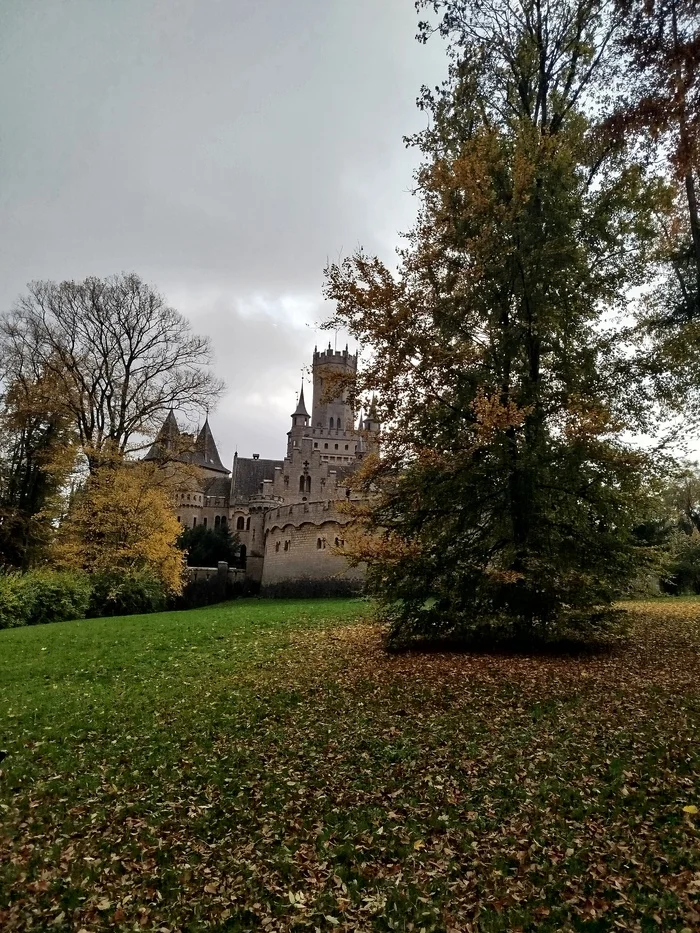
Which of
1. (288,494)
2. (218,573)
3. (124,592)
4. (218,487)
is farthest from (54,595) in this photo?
(218,487)

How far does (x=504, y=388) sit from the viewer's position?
34.5ft

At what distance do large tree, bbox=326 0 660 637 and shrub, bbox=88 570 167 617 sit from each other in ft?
46.7

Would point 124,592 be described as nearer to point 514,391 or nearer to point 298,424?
point 514,391

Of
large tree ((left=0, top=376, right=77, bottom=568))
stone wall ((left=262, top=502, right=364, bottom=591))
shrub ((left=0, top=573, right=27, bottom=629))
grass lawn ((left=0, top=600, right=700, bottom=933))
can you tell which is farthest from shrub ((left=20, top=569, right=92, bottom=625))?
stone wall ((left=262, top=502, right=364, bottom=591))

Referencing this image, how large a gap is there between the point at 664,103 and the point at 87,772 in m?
10.3

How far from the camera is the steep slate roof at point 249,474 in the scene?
47969 mm

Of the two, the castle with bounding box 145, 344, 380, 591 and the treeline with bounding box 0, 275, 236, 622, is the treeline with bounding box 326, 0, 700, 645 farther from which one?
the treeline with bounding box 0, 275, 236, 622

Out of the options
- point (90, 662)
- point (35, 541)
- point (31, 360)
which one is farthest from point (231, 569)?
point (90, 662)

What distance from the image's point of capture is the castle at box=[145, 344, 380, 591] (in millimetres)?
24219

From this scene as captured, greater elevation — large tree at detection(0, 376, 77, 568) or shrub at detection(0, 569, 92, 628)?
large tree at detection(0, 376, 77, 568)

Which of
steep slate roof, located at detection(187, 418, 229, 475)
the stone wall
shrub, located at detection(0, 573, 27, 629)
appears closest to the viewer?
shrub, located at detection(0, 573, 27, 629)

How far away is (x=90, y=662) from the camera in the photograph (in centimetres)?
1026

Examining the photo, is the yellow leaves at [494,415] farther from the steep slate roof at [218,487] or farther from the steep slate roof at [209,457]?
the steep slate roof at [218,487]

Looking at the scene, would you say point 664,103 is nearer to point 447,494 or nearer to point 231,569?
point 447,494
